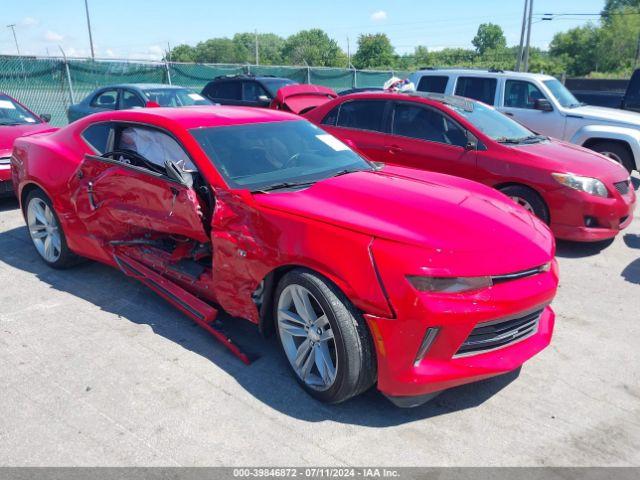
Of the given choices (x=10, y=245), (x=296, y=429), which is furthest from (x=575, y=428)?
Result: (x=10, y=245)

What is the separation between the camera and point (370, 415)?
2957 millimetres

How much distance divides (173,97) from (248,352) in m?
7.89

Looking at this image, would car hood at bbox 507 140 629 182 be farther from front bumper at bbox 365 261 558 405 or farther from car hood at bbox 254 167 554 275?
front bumper at bbox 365 261 558 405

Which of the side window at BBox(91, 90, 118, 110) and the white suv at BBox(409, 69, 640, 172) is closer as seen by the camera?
the white suv at BBox(409, 69, 640, 172)

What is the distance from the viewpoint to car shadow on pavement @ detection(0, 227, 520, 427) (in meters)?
2.98

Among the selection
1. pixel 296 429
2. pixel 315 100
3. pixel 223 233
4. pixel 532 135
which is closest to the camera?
pixel 296 429

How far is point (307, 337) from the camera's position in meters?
3.06

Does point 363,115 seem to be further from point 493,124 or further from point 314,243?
point 314,243

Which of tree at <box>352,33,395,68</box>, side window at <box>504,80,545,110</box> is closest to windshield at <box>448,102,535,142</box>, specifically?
side window at <box>504,80,545,110</box>

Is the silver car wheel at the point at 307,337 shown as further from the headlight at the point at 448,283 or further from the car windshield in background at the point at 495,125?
the car windshield in background at the point at 495,125

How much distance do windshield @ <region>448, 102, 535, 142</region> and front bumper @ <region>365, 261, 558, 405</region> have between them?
3.76 m

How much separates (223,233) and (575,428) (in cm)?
230

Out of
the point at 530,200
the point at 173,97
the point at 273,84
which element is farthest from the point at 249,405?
the point at 273,84

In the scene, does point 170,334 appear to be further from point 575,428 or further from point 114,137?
point 575,428
